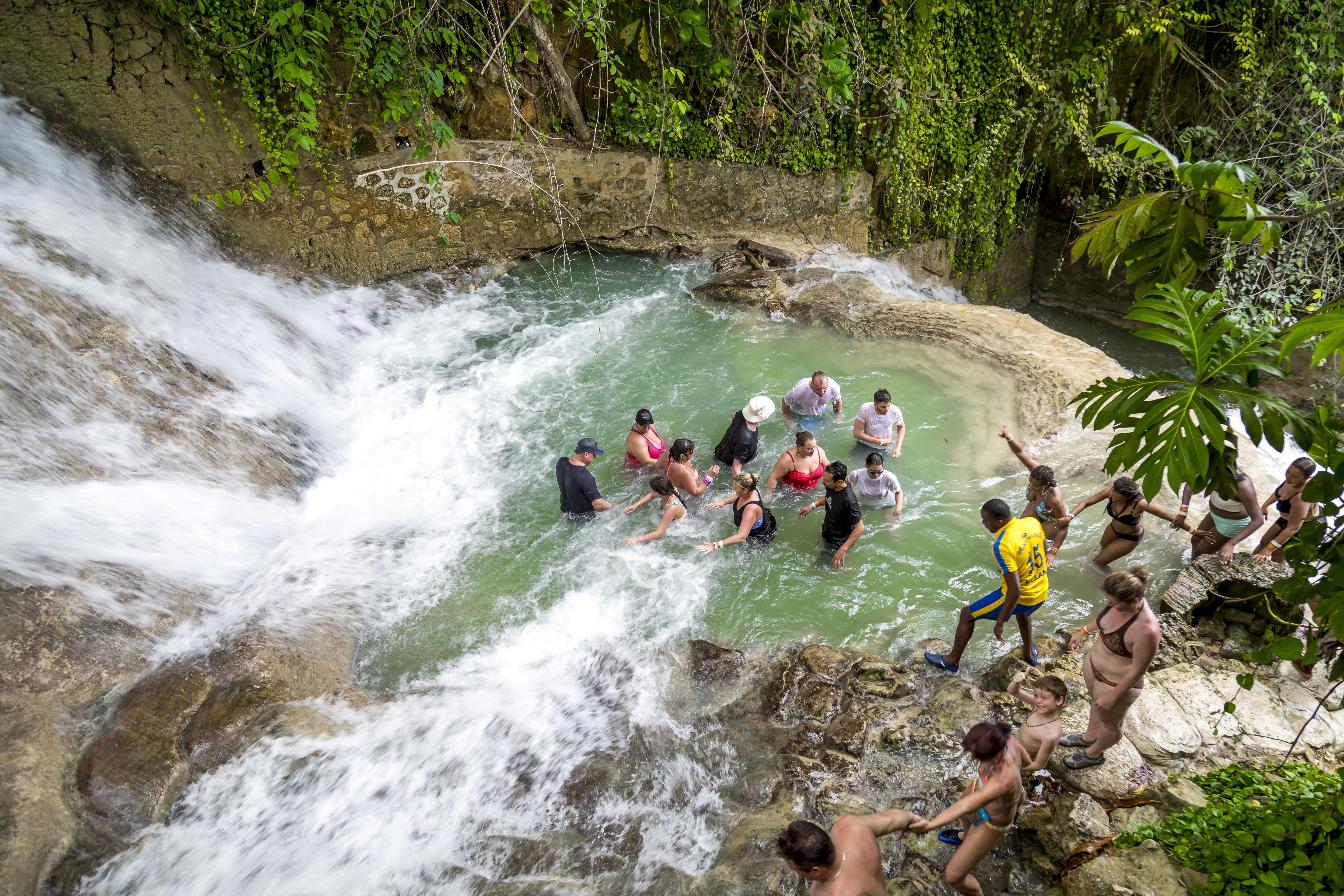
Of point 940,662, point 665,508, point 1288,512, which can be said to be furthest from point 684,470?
point 1288,512

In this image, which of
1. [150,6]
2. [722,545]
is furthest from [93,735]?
[150,6]

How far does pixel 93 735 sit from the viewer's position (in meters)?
4.11

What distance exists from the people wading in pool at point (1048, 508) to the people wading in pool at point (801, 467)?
170 cm

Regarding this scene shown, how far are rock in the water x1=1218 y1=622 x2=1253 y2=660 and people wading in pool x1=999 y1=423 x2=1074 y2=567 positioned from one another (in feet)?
3.81

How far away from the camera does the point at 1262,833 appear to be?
2734 mm

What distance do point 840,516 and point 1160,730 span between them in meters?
2.53

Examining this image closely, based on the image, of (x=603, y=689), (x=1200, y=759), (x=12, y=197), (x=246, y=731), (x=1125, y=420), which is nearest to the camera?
(x=1125, y=420)

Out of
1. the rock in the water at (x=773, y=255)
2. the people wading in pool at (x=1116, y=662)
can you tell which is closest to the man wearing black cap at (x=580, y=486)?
the people wading in pool at (x=1116, y=662)

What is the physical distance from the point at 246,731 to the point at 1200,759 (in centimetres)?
565

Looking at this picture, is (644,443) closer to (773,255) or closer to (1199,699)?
(1199,699)

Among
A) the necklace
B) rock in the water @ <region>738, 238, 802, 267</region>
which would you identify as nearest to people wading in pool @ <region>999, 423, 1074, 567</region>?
the necklace

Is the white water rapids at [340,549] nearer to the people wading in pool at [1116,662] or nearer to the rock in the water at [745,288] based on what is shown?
the rock in the water at [745,288]

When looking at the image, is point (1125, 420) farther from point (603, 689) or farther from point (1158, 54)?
point (1158, 54)

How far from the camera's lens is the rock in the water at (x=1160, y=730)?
3787mm
